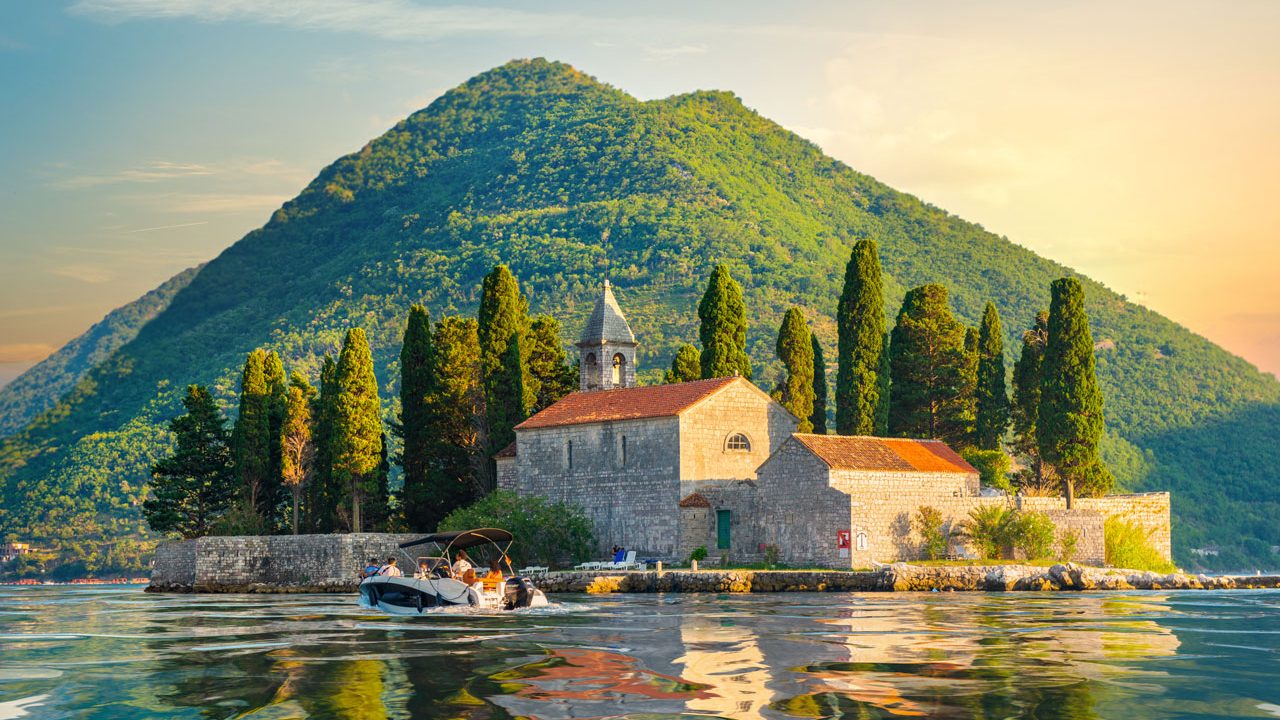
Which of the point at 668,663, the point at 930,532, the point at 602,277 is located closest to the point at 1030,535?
the point at 930,532

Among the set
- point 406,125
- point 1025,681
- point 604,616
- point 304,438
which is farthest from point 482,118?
point 1025,681

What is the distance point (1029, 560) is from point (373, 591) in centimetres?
2278

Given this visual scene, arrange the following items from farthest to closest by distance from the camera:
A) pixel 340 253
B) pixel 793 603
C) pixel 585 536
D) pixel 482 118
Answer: pixel 482 118
pixel 340 253
pixel 585 536
pixel 793 603

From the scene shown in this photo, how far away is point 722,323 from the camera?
59188 millimetres

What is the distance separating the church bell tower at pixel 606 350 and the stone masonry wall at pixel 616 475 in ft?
14.1

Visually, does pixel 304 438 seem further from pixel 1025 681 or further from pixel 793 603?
pixel 1025 681

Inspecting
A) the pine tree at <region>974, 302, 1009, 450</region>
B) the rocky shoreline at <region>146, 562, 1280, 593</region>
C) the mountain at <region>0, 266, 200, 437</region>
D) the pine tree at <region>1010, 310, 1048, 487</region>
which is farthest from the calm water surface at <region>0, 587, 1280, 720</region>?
the mountain at <region>0, 266, 200, 437</region>

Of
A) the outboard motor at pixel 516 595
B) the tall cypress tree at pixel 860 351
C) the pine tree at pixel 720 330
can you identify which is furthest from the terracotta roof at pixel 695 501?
the outboard motor at pixel 516 595

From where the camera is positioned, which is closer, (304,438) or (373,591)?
(373,591)

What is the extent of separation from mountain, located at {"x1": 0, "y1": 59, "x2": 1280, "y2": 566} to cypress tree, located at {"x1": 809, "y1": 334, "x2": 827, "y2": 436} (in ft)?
97.7

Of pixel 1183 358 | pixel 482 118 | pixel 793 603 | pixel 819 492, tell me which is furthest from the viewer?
pixel 482 118

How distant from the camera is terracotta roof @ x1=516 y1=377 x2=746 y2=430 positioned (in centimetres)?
5266

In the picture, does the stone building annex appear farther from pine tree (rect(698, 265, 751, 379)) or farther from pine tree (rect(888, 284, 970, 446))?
pine tree (rect(888, 284, 970, 446))

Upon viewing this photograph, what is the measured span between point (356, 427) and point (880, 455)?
819 inches
